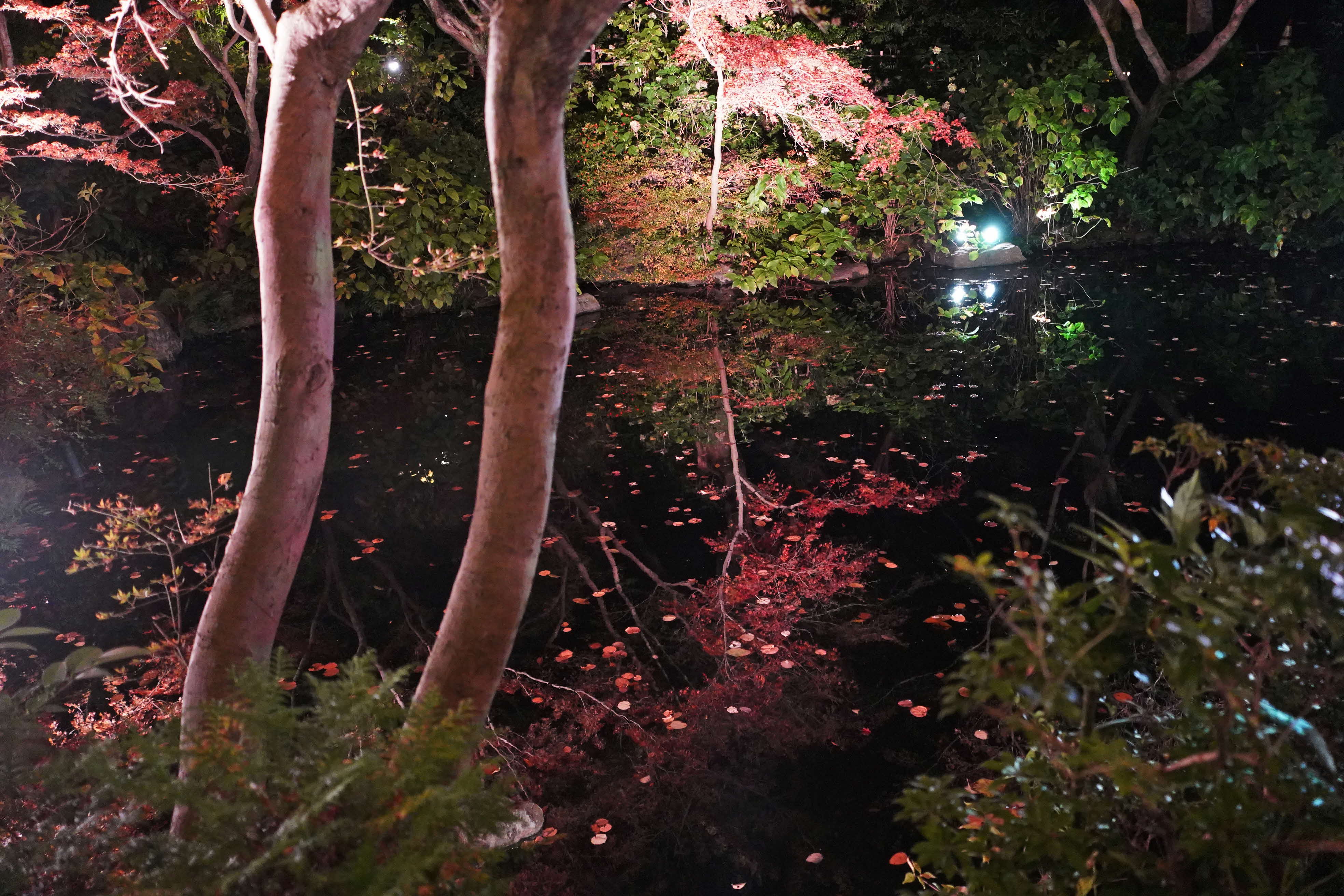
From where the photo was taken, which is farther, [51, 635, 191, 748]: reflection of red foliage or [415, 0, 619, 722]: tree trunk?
[51, 635, 191, 748]: reflection of red foliage

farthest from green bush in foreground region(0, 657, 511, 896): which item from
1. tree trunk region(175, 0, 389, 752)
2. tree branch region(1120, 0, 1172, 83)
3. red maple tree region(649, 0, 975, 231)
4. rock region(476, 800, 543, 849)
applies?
tree branch region(1120, 0, 1172, 83)

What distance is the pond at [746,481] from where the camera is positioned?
10.9ft

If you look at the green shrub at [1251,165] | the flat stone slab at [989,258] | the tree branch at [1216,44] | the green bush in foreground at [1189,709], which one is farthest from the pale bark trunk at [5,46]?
the green shrub at [1251,165]

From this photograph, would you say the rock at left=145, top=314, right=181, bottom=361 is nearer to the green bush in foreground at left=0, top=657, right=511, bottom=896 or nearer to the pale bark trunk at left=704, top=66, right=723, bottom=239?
the pale bark trunk at left=704, top=66, right=723, bottom=239

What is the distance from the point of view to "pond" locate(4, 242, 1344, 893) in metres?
3.32

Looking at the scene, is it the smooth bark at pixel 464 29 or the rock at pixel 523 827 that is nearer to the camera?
the rock at pixel 523 827

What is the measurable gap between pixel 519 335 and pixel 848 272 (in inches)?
426

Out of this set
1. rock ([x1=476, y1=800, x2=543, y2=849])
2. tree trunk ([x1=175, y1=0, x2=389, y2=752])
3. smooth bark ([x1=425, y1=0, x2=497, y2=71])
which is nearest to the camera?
tree trunk ([x1=175, y1=0, x2=389, y2=752])

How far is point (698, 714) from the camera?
3.71m

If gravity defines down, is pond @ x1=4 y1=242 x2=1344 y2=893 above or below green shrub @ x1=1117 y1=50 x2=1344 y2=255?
below

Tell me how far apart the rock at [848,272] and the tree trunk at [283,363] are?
10056 mm

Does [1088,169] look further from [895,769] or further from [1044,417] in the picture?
[895,769]

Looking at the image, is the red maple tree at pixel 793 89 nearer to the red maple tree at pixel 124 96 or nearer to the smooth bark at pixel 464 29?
the smooth bark at pixel 464 29

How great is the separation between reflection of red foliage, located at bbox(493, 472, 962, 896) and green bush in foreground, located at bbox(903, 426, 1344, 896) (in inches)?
58.3
